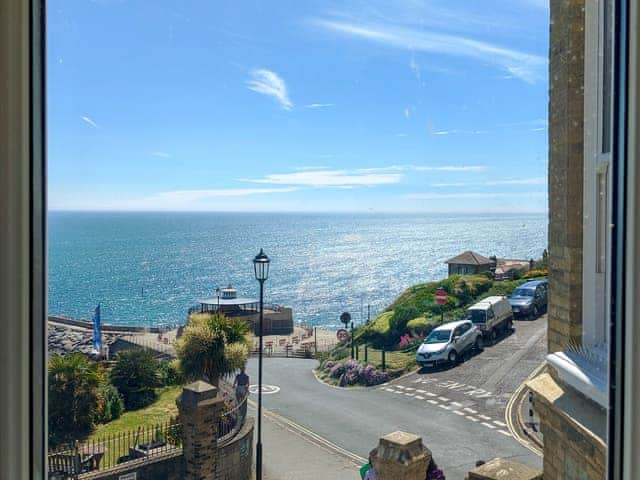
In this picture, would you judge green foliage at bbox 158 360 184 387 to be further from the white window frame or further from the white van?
the white window frame

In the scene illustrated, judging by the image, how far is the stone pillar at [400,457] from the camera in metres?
1.45

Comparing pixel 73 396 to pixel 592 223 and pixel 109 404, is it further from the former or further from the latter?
pixel 592 223

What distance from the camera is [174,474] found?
1.35 m

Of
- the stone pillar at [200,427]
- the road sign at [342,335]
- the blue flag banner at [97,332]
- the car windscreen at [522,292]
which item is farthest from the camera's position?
the car windscreen at [522,292]

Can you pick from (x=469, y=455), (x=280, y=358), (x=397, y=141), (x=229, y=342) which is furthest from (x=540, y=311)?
(x=229, y=342)

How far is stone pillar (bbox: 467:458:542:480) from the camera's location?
4.71ft

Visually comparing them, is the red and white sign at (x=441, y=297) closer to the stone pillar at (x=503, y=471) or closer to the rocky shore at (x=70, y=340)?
the stone pillar at (x=503, y=471)

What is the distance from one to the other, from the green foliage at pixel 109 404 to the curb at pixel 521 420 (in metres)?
1.03

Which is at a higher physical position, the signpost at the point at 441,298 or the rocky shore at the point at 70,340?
the signpost at the point at 441,298

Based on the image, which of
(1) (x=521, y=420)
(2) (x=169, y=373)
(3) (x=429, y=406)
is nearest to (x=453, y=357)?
(3) (x=429, y=406)

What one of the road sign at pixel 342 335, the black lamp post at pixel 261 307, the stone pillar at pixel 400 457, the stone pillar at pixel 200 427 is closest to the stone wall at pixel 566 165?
the stone pillar at pixel 400 457

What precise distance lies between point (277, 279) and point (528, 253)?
74 cm

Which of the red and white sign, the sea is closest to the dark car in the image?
the sea

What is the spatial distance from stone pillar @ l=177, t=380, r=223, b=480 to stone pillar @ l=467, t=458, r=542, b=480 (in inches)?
27.2
